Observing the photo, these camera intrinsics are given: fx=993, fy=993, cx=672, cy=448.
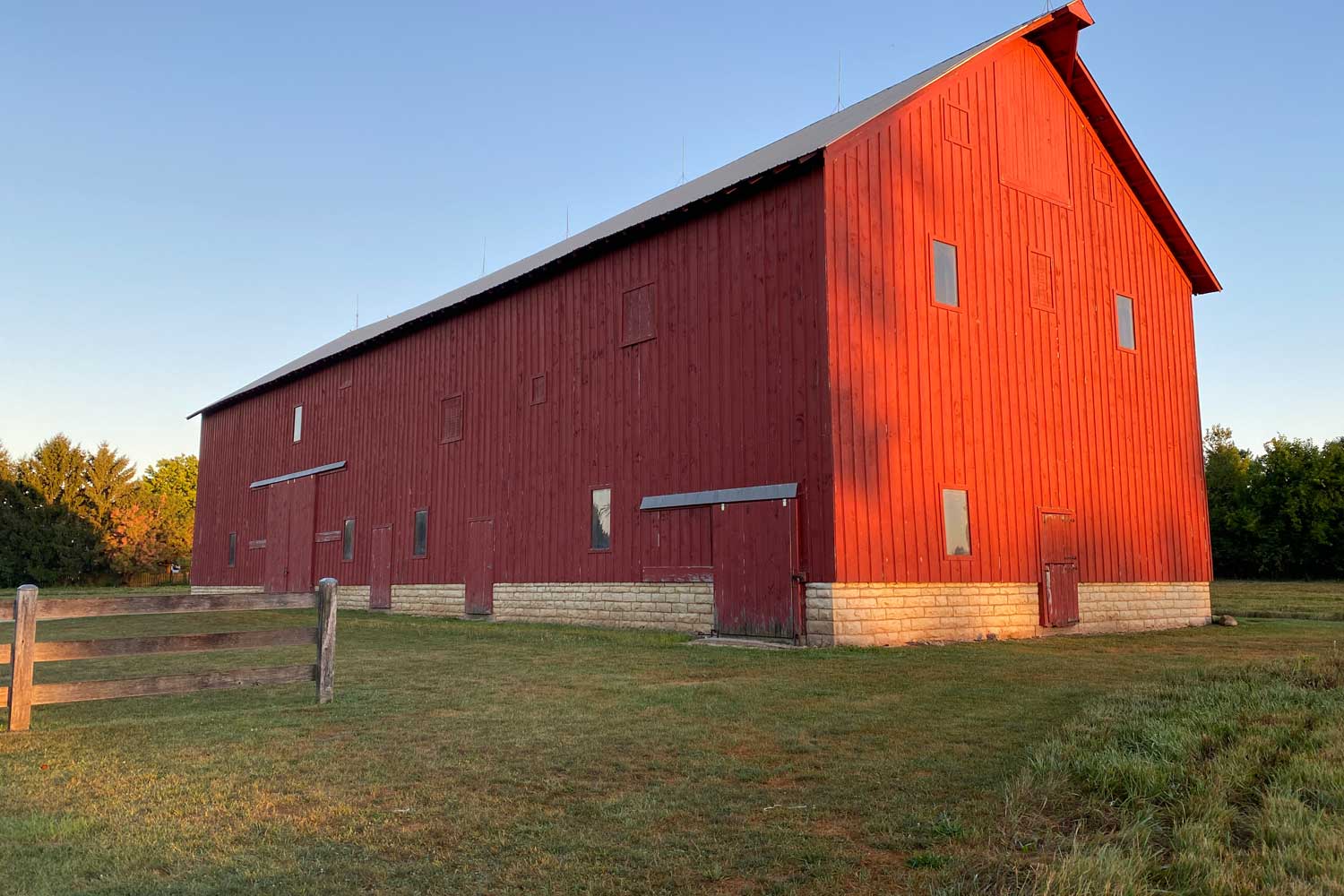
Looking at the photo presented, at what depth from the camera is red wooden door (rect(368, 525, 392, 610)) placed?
1109 inches

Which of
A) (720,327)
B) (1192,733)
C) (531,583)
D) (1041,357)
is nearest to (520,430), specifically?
(531,583)

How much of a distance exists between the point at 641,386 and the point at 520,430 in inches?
185

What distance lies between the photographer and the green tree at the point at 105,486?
5678 cm

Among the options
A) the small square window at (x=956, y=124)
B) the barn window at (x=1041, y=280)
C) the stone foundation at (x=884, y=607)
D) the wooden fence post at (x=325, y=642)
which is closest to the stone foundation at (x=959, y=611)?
the stone foundation at (x=884, y=607)

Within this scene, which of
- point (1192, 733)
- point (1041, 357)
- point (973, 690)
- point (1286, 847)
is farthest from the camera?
point (1041, 357)

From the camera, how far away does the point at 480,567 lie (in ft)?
80.1

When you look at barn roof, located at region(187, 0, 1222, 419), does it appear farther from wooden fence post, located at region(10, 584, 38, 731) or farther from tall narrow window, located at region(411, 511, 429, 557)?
wooden fence post, located at region(10, 584, 38, 731)

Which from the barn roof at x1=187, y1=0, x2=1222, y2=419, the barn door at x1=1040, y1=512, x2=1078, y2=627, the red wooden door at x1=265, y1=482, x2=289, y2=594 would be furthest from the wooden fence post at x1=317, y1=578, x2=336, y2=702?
the red wooden door at x1=265, y1=482, x2=289, y2=594

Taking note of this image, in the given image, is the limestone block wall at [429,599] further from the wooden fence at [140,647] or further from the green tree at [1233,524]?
the green tree at [1233,524]

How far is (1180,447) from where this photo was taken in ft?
75.5

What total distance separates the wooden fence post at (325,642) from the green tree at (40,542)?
53072 mm

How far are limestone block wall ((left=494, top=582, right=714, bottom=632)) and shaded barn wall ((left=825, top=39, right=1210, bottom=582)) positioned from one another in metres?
3.54

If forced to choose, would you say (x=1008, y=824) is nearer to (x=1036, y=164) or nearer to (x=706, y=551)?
(x=706, y=551)

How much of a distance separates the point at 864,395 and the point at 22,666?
12264 millimetres
